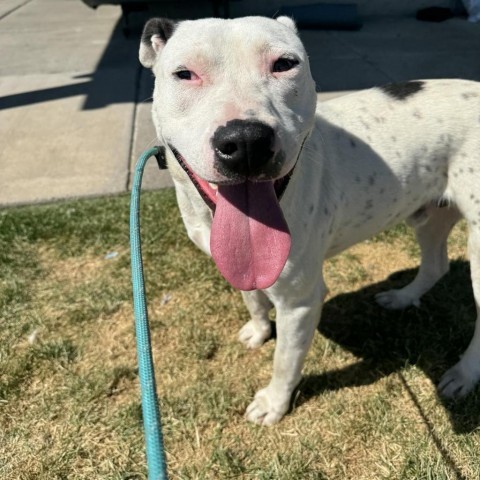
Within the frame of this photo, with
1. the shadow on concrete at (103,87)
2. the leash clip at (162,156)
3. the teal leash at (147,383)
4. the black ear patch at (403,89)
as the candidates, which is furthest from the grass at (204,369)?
the shadow on concrete at (103,87)

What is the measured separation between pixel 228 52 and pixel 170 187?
3.18m

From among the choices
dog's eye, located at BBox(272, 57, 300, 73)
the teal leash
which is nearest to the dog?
dog's eye, located at BBox(272, 57, 300, 73)

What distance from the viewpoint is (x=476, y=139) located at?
2.64 metres

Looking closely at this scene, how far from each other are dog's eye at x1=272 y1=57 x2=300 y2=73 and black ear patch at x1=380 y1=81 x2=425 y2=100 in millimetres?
950

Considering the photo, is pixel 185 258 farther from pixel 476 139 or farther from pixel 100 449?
pixel 476 139

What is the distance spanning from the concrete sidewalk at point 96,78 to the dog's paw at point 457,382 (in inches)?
127

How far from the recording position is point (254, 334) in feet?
11.3

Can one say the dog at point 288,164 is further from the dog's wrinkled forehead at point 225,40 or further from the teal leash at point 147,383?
the teal leash at point 147,383

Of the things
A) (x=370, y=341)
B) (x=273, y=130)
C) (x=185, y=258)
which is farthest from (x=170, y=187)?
(x=273, y=130)

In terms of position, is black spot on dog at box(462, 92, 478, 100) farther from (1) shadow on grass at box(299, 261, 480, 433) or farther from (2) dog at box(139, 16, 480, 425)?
(1) shadow on grass at box(299, 261, 480, 433)

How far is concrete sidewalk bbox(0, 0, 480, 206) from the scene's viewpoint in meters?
5.38

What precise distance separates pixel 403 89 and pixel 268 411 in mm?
1970

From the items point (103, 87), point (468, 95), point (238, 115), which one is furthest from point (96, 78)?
point (238, 115)

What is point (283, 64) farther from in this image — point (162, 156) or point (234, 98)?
point (162, 156)
